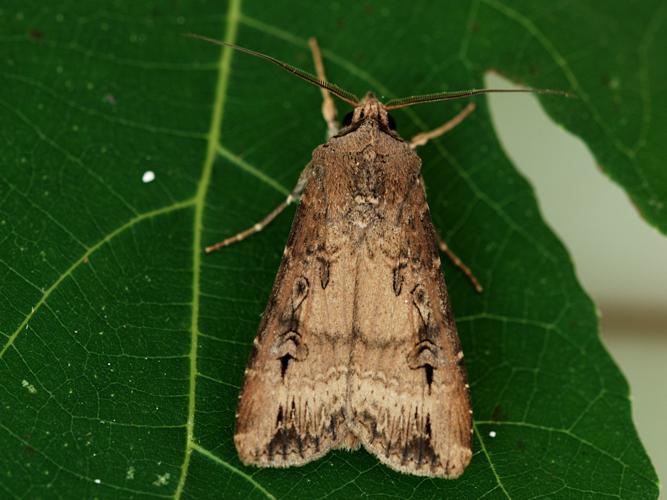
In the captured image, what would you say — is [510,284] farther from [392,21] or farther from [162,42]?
[162,42]

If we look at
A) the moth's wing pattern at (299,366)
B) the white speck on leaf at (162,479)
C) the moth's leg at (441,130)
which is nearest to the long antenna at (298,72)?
the moth's leg at (441,130)

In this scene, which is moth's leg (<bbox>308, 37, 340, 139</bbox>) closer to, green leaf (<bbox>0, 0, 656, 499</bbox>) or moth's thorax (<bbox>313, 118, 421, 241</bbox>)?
green leaf (<bbox>0, 0, 656, 499</bbox>)

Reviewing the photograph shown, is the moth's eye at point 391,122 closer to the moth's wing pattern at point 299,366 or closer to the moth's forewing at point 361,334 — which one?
the moth's forewing at point 361,334

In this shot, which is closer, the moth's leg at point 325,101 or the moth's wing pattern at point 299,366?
the moth's wing pattern at point 299,366

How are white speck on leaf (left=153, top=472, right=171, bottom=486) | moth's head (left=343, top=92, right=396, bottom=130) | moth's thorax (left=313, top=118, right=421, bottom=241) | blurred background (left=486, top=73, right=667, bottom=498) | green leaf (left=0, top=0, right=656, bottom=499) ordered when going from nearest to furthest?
white speck on leaf (left=153, top=472, right=171, bottom=486) → green leaf (left=0, top=0, right=656, bottom=499) → moth's thorax (left=313, top=118, right=421, bottom=241) → moth's head (left=343, top=92, right=396, bottom=130) → blurred background (left=486, top=73, right=667, bottom=498)

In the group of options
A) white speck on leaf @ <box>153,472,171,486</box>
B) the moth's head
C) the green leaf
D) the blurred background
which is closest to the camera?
white speck on leaf @ <box>153,472,171,486</box>

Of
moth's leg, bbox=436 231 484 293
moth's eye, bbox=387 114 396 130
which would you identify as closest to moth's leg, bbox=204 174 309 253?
moth's eye, bbox=387 114 396 130
